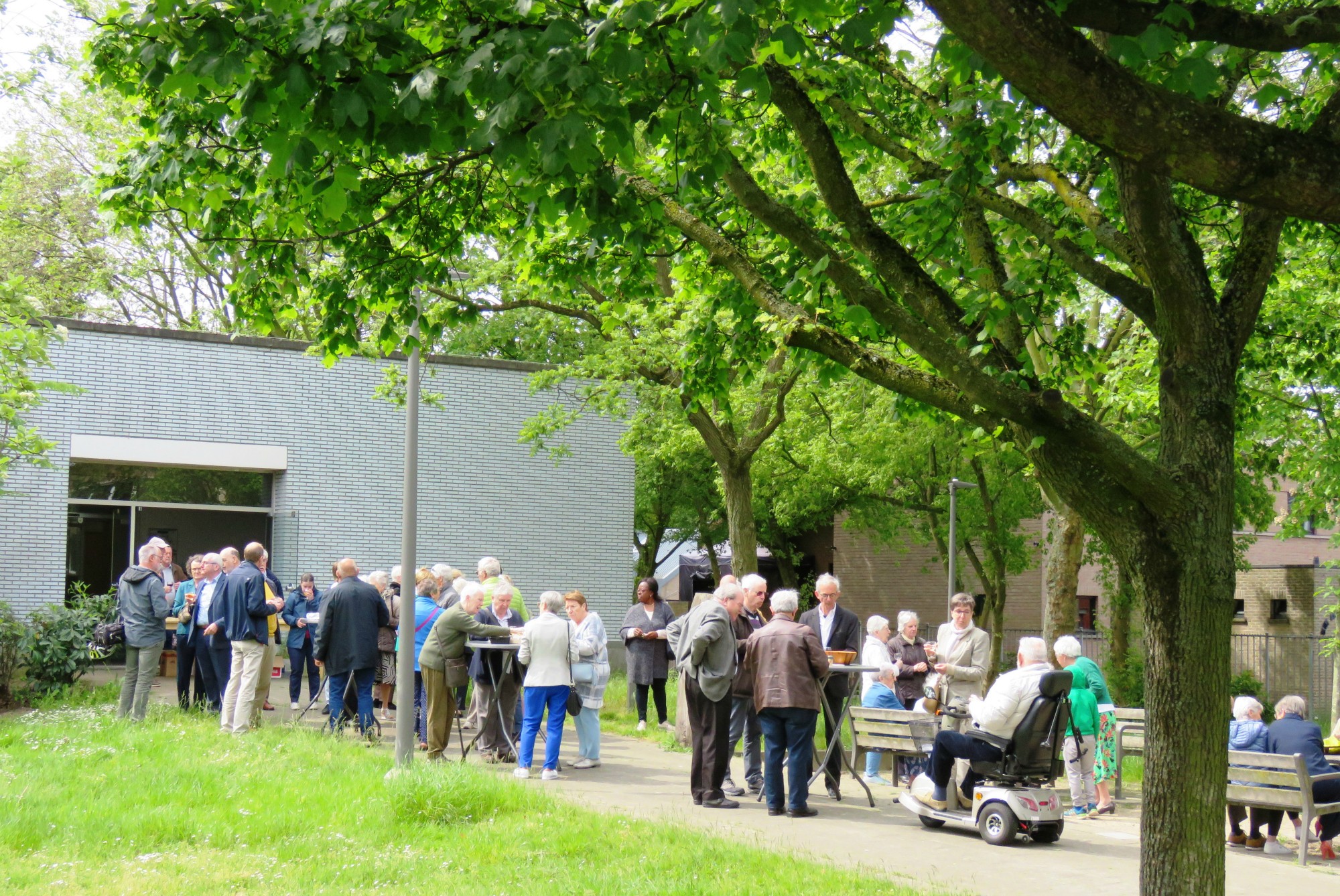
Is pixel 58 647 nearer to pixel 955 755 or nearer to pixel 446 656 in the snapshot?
pixel 446 656

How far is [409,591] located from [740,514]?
7.24 m

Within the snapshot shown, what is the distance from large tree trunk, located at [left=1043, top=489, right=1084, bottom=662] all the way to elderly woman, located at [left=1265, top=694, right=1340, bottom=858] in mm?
6569

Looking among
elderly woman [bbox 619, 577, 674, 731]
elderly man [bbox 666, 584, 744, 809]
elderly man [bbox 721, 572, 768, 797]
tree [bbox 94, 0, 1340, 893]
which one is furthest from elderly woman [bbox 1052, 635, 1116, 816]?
elderly woman [bbox 619, 577, 674, 731]

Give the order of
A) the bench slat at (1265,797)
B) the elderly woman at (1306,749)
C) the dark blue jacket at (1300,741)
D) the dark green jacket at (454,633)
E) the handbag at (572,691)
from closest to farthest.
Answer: the bench slat at (1265,797) < the elderly woman at (1306,749) < the dark blue jacket at (1300,741) < the handbag at (572,691) < the dark green jacket at (454,633)

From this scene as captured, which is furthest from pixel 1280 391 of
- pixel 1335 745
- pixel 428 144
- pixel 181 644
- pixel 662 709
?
pixel 428 144

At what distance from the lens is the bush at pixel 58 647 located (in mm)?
15492

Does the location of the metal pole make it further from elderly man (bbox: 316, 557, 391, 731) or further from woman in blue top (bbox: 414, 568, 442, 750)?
elderly man (bbox: 316, 557, 391, 731)

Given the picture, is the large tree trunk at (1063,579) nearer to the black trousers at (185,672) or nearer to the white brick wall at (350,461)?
the white brick wall at (350,461)

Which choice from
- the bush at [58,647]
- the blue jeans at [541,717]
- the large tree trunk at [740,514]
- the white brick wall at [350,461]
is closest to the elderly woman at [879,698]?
the blue jeans at [541,717]

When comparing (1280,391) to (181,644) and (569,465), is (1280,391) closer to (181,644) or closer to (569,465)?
(569,465)

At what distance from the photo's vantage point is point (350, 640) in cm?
1295

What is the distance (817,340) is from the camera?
708 centimetres

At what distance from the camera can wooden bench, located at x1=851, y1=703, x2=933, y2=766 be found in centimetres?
1115

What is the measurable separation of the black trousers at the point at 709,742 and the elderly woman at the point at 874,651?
1999 millimetres
